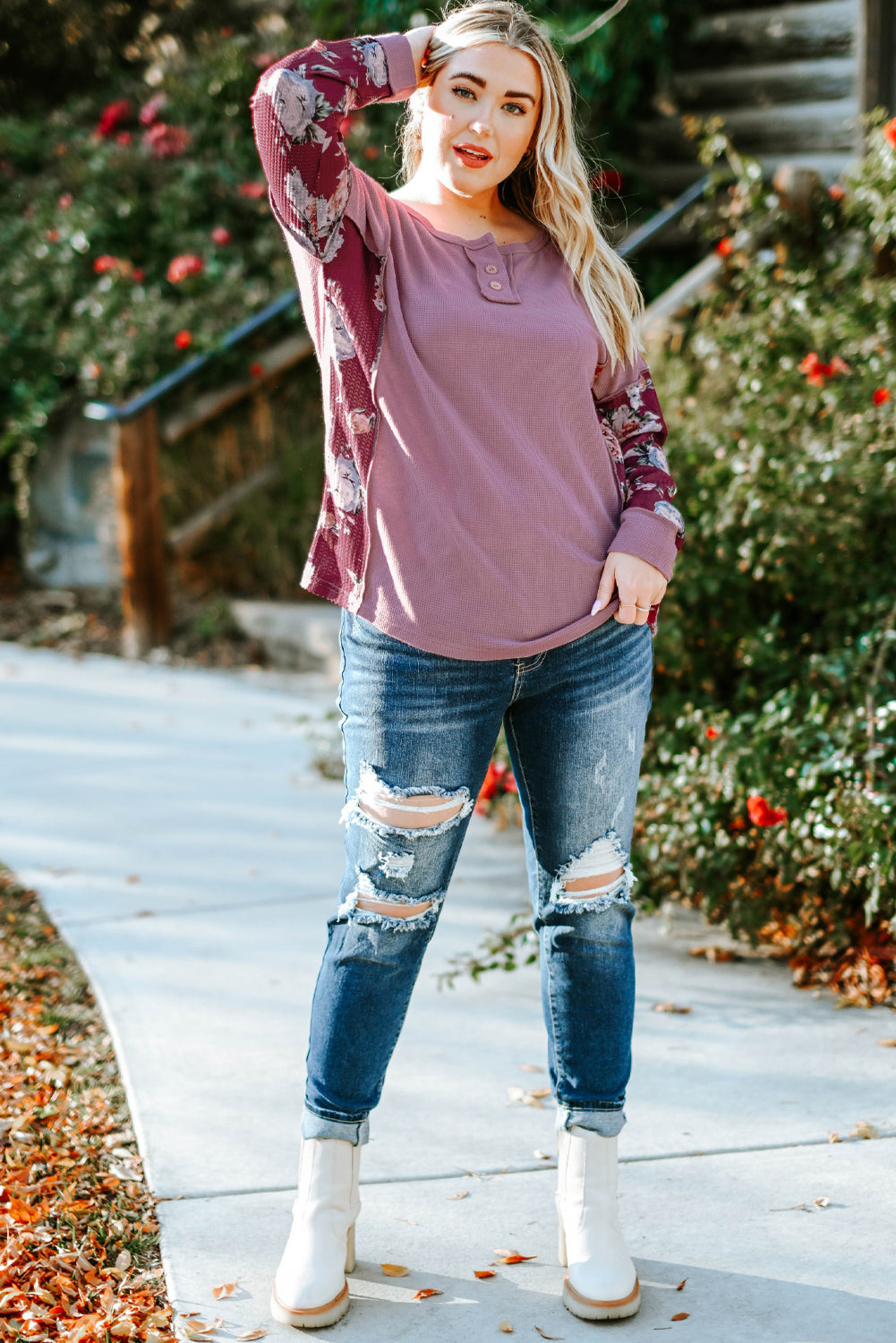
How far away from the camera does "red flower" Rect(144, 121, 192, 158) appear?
290 inches

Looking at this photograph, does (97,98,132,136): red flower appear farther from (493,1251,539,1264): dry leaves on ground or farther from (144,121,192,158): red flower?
(493,1251,539,1264): dry leaves on ground

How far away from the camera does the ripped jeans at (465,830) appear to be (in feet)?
6.18

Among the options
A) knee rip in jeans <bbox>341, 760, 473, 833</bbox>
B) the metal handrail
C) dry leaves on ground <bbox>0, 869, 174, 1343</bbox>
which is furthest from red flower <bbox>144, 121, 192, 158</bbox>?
knee rip in jeans <bbox>341, 760, 473, 833</bbox>

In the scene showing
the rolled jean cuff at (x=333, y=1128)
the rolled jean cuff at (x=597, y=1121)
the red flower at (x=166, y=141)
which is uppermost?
the red flower at (x=166, y=141)

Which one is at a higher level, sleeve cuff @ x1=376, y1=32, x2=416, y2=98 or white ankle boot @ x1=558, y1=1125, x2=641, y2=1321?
sleeve cuff @ x1=376, y1=32, x2=416, y2=98

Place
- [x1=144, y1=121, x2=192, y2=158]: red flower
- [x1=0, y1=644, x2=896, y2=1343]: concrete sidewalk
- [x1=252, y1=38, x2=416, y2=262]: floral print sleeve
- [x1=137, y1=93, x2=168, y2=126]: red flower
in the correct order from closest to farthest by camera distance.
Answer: [x1=252, y1=38, x2=416, y2=262]: floral print sleeve, [x1=0, y1=644, x2=896, y2=1343]: concrete sidewalk, [x1=144, y1=121, x2=192, y2=158]: red flower, [x1=137, y1=93, x2=168, y2=126]: red flower

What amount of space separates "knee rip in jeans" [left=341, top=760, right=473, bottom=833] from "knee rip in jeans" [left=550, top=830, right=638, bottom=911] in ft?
0.63

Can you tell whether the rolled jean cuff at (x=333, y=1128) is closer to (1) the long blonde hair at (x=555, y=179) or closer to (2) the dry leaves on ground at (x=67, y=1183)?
(2) the dry leaves on ground at (x=67, y=1183)

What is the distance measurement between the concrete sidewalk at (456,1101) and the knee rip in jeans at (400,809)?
2.19 feet

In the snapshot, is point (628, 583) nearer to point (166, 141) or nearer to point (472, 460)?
point (472, 460)

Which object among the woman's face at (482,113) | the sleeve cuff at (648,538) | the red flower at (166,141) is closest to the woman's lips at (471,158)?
the woman's face at (482,113)

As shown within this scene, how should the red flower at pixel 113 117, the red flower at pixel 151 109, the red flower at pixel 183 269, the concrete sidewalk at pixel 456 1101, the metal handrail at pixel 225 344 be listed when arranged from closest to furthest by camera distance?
the concrete sidewalk at pixel 456 1101
the metal handrail at pixel 225 344
the red flower at pixel 183 269
the red flower at pixel 151 109
the red flower at pixel 113 117

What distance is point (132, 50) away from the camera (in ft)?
28.6

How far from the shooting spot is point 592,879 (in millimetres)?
1960
